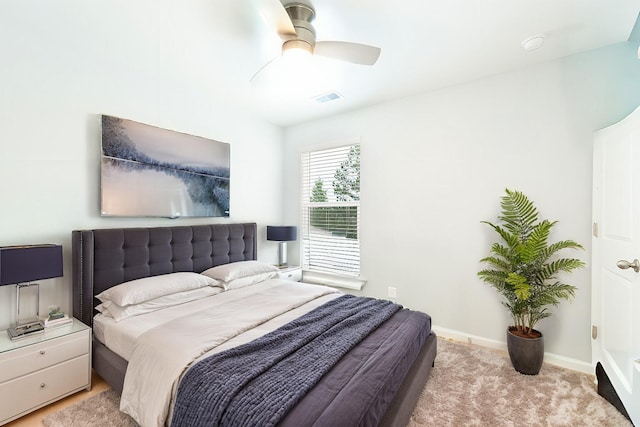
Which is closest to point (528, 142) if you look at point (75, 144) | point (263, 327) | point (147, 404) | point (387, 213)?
point (387, 213)

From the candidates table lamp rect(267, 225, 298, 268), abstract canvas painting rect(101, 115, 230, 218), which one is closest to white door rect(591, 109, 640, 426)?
table lamp rect(267, 225, 298, 268)

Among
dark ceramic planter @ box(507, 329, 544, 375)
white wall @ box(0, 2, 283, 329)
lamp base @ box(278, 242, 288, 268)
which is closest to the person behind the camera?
white wall @ box(0, 2, 283, 329)

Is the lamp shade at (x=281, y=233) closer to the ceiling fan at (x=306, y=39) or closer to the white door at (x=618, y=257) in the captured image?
the ceiling fan at (x=306, y=39)

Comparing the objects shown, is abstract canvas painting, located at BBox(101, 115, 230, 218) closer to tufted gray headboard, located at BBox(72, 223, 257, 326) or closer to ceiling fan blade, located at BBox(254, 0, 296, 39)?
tufted gray headboard, located at BBox(72, 223, 257, 326)

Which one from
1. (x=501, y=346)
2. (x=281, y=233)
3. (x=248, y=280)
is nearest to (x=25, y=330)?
(x=248, y=280)

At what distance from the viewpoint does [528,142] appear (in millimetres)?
2623

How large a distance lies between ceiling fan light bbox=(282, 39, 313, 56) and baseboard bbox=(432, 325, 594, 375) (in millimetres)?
2945

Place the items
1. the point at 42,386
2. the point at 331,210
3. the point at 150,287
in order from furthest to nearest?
the point at 331,210 < the point at 150,287 < the point at 42,386

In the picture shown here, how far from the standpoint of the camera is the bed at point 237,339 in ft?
4.23

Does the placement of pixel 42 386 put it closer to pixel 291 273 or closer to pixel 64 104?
pixel 64 104

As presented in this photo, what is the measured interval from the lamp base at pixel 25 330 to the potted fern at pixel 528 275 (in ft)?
11.4

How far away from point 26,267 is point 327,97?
300 centimetres

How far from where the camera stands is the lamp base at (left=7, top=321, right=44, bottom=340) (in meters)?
1.86

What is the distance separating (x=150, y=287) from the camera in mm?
2299
